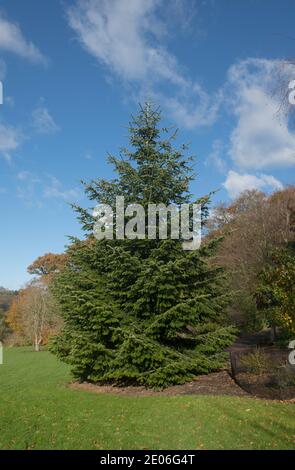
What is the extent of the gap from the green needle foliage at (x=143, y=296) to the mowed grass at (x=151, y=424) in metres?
1.52

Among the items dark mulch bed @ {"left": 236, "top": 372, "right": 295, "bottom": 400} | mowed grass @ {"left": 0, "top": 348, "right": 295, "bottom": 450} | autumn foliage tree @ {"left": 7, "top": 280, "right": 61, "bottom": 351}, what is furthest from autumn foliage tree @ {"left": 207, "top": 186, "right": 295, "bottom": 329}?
autumn foliage tree @ {"left": 7, "top": 280, "right": 61, "bottom": 351}

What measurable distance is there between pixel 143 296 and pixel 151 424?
4153 millimetres

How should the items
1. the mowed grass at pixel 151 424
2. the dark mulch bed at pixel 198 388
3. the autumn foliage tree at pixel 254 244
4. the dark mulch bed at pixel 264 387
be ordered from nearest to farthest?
the mowed grass at pixel 151 424 → the dark mulch bed at pixel 264 387 → the dark mulch bed at pixel 198 388 → the autumn foliage tree at pixel 254 244

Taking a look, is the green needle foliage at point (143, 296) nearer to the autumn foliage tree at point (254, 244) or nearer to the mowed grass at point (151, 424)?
the mowed grass at point (151, 424)

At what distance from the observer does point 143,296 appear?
35.5ft

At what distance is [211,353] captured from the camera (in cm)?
1173

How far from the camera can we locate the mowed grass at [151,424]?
20.4ft

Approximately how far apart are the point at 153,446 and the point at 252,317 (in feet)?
61.4

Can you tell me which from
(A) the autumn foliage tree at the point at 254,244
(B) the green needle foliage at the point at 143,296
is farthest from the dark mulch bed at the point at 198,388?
(A) the autumn foliage tree at the point at 254,244

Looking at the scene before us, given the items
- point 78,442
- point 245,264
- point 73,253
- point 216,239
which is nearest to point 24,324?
point 245,264

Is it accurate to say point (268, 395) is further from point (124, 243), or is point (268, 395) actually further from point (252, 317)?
point (252, 317)

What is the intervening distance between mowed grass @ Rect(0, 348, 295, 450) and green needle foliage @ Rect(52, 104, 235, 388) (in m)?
1.52

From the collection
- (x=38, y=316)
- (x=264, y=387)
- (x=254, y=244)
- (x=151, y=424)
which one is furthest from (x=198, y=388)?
(x=38, y=316)
